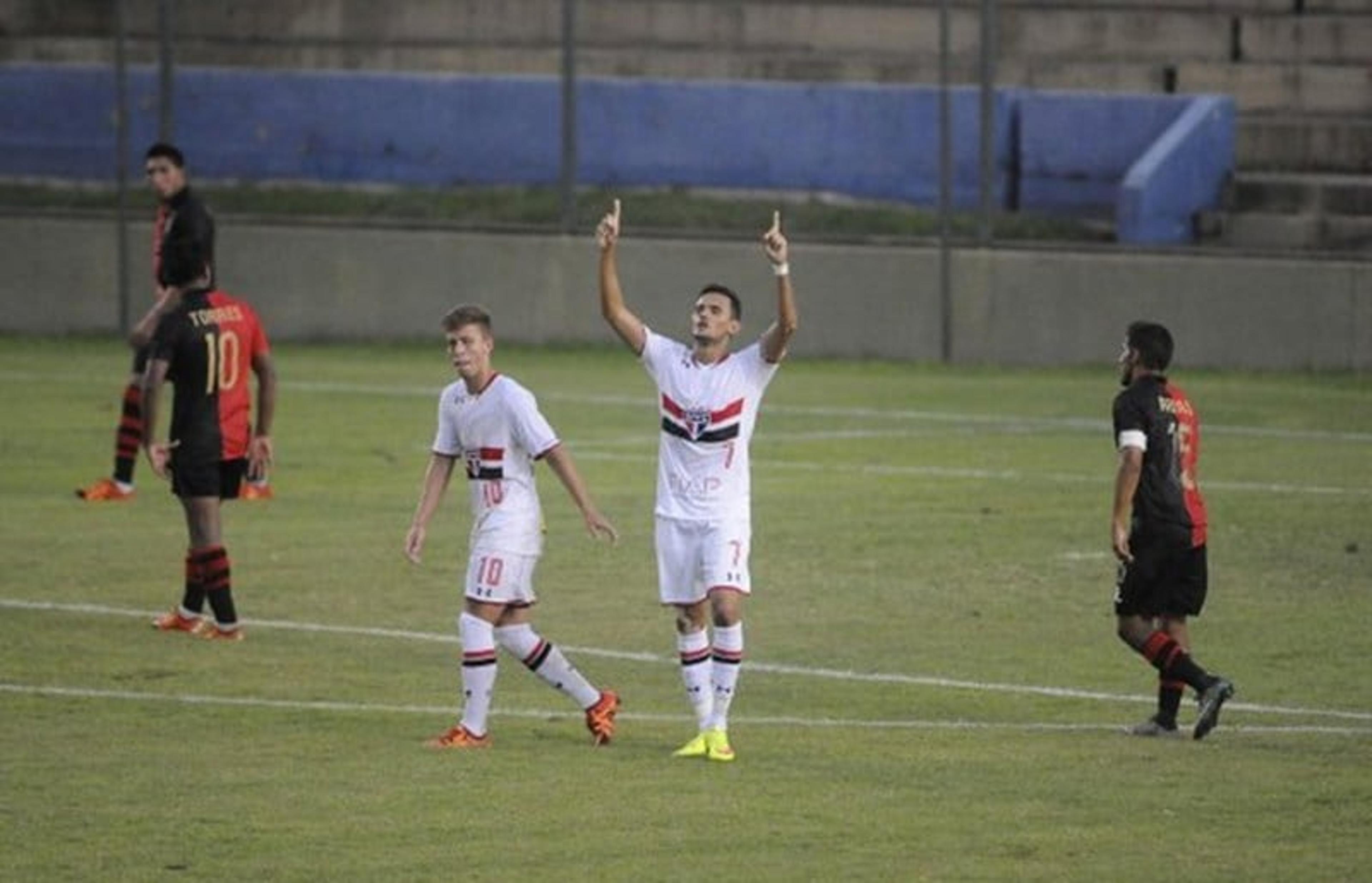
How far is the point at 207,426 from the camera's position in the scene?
56.8ft

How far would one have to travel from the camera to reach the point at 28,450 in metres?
26.2

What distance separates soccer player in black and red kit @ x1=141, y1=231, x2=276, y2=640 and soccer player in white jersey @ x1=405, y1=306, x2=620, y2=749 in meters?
3.39

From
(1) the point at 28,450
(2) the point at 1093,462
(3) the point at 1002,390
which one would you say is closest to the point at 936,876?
(2) the point at 1093,462

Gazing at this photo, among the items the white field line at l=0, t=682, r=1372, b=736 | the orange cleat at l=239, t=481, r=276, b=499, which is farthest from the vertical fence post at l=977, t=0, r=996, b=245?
the white field line at l=0, t=682, r=1372, b=736

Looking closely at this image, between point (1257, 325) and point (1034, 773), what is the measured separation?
20294 mm

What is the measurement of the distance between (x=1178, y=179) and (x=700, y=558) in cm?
2184

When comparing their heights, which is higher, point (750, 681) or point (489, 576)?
point (489, 576)

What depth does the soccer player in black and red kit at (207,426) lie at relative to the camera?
55.9 feet

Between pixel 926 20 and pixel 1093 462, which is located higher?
pixel 926 20

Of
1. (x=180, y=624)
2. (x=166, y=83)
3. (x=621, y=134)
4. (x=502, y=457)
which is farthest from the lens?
(x=166, y=83)

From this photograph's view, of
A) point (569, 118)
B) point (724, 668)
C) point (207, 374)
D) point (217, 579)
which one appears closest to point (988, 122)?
point (569, 118)

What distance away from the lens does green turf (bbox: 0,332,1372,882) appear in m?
11.5

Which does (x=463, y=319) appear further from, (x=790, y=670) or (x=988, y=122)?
(x=988, y=122)

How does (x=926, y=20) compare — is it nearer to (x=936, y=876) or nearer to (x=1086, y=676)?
(x=1086, y=676)
